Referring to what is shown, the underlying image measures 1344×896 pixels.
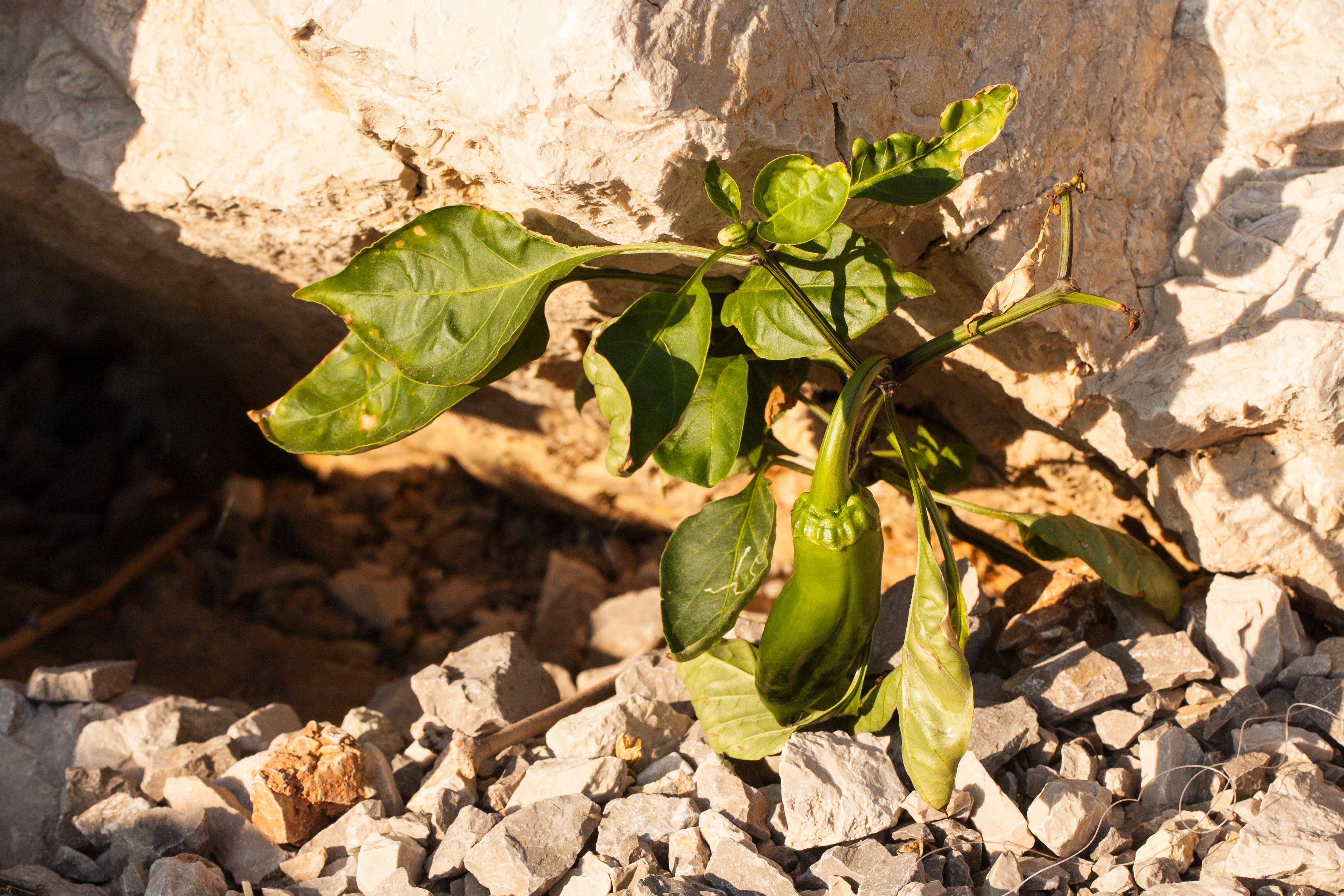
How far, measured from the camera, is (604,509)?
2449 mm

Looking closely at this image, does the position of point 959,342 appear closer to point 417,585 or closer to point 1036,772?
point 1036,772

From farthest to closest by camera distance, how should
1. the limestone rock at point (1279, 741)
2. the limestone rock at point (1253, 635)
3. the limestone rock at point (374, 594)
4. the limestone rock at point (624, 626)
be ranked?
the limestone rock at point (374, 594)
the limestone rock at point (624, 626)
the limestone rock at point (1253, 635)
the limestone rock at point (1279, 741)

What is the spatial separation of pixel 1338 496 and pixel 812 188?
93cm

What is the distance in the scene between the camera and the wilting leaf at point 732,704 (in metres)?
1.26

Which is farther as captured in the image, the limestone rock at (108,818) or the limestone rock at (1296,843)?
the limestone rock at (108,818)

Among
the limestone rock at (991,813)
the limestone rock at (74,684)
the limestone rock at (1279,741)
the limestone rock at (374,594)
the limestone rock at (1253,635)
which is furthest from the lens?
the limestone rock at (374,594)

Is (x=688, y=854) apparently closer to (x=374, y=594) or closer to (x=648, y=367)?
(x=648, y=367)

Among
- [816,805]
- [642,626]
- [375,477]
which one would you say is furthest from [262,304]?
[816,805]

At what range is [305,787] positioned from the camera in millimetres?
1270

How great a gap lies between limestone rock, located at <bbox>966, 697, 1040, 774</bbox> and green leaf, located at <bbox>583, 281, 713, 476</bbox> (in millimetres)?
555

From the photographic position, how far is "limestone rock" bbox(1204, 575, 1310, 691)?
4.48ft

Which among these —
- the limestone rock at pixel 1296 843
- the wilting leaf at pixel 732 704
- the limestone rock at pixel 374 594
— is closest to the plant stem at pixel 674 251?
the wilting leaf at pixel 732 704

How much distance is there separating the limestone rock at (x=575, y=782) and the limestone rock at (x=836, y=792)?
0.22 meters

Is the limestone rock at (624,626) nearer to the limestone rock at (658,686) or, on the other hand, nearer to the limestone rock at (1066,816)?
the limestone rock at (658,686)
